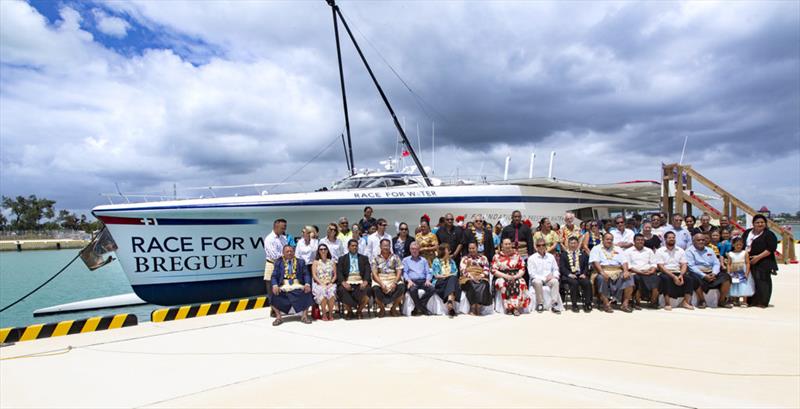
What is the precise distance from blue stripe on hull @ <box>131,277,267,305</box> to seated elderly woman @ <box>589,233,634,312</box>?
683cm

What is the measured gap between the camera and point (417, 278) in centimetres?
716

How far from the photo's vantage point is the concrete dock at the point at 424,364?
3.80m

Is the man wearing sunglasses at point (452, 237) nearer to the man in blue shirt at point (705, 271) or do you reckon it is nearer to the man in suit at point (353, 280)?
the man in suit at point (353, 280)

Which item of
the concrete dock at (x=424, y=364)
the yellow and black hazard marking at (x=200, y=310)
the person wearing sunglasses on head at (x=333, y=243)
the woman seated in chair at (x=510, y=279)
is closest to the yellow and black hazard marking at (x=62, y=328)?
the concrete dock at (x=424, y=364)

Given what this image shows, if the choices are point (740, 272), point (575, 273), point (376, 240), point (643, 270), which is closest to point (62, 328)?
point (376, 240)

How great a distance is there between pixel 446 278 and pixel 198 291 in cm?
541

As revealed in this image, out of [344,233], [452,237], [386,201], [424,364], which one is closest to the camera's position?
[424,364]

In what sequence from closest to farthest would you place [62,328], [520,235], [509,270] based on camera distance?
1. [62,328]
2. [509,270]
3. [520,235]

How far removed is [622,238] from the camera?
7.95 m

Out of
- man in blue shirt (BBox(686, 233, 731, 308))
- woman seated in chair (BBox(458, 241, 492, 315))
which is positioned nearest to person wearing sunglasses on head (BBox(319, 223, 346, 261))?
woman seated in chair (BBox(458, 241, 492, 315))

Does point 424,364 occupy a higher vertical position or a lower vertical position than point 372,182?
lower

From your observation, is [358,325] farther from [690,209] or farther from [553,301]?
[690,209]

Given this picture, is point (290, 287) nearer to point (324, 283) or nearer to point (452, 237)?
point (324, 283)


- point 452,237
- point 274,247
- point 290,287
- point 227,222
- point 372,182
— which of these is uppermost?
point 372,182
